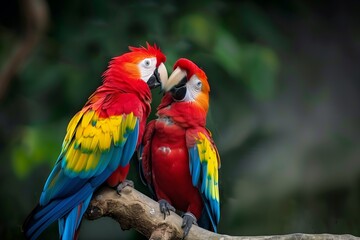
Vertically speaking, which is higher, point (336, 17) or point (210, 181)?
point (336, 17)

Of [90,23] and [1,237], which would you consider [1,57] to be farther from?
[1,237]

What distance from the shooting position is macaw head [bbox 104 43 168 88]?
7.53 feet

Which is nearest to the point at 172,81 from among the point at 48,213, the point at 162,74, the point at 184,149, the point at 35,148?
the point at 162,74

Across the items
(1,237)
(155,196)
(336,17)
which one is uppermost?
(336,17)

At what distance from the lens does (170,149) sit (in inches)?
94.7

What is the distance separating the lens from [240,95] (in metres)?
3.88

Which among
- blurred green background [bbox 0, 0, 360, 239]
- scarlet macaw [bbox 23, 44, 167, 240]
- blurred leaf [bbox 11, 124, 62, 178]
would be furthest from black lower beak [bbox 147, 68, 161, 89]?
blurred leaf [bbox 11, 124, 62, 178]

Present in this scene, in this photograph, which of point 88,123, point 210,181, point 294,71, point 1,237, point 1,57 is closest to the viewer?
point 88,123

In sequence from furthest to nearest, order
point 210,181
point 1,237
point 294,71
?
point 294,71
point 1,237
point 210,181

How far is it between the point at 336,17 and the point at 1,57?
1945 mm

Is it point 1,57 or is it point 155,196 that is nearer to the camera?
point 155,196

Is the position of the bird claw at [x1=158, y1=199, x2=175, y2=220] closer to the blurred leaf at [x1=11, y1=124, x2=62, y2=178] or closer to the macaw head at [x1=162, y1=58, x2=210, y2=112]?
the macaw head at [x1=162, y1=58, x2=210, y2=112]

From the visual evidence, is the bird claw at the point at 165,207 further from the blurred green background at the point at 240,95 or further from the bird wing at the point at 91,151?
the blurred green background at the point at 240,95

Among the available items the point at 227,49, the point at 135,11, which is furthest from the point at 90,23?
the point at 227,49
